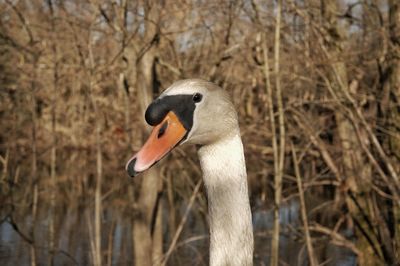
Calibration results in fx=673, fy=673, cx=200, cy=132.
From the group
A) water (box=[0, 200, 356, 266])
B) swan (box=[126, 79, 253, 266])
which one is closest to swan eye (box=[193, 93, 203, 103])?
swan (box=[126, 79, 253, 266])

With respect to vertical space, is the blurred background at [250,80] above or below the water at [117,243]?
above

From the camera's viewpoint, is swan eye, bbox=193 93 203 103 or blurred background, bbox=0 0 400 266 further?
blurred background, bbox=0 0 400 266

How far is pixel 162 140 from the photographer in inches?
110

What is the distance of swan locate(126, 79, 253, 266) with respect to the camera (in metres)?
2.80

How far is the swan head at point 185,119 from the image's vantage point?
9.06 feet

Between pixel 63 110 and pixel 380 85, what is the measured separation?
293 inches

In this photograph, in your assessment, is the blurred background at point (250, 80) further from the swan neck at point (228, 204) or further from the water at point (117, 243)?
the swan neck at point (228, 204)

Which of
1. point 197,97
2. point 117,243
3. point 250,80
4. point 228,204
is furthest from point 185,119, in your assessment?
point 117,243

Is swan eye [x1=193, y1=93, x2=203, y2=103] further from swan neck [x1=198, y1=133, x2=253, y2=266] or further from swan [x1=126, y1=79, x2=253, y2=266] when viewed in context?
swan neck [x1=198, y1=133, x2=253, y2=266]

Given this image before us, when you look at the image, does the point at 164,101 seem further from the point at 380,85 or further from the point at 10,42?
the point at 380,85

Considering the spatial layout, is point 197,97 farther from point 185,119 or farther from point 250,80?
point 250,80

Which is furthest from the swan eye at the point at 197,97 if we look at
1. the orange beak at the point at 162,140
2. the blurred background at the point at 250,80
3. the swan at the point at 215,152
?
the blurred background at the point at 250,80

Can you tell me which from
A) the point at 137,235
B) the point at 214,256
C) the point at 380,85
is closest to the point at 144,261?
the point at 137,235

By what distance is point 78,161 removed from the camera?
1445 cm
